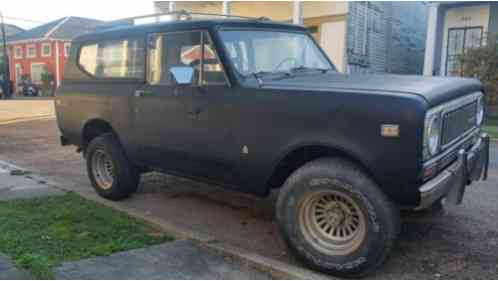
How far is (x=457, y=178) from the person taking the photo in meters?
3.38

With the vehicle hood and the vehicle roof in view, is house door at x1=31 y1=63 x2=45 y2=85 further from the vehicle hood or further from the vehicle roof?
the vehicle hood

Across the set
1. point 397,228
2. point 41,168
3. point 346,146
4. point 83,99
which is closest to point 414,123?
point 346,146

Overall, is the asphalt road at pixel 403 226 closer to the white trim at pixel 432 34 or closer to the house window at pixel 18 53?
the white trim at pixel 432 34

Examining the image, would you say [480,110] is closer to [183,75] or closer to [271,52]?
[271,52]

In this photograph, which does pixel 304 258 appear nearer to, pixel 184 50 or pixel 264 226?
pixel 264 226

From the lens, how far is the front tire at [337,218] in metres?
3.16

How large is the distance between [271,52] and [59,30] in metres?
43.4

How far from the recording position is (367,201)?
3154 mm

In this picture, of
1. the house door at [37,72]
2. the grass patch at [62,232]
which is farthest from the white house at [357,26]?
the house door at [37,72]

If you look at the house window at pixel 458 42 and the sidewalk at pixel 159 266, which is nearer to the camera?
the sidewalk at pixel 159 266

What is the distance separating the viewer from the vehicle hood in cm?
312

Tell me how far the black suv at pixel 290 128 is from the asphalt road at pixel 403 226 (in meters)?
0.39

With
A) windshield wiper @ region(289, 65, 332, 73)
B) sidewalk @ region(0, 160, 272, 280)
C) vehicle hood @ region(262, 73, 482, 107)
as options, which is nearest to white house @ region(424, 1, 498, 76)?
windshield wiper @ region(289, 65, 332, 73)

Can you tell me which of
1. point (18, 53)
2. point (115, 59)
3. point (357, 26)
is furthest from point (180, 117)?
point (18, 53)
